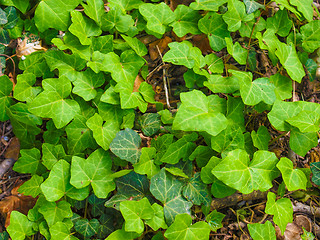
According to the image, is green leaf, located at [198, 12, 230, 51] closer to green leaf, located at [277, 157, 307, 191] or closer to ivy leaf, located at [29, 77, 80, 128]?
green leaf, located at [277, 157, 307, 191]

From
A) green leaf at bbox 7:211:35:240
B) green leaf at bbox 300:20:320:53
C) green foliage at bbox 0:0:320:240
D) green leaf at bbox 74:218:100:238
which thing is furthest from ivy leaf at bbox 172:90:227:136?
green leaf at bbox 7:211:35:240

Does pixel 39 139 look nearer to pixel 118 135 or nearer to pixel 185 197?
pixel 118 135

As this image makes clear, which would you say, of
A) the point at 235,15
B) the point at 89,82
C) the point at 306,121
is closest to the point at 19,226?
the point at 89,82

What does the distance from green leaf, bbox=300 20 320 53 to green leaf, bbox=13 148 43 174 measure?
194 cm

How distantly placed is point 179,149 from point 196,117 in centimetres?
25

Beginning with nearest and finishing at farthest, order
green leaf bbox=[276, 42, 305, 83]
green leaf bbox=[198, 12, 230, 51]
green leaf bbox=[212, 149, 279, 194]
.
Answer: green leaf bbox=[212, 149, 279, 194] < green leaf bbox=[276, 42, 305, 83] < green leaf bbox=[198, 12, 230, 51]

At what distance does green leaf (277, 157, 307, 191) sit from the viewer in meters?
1.42

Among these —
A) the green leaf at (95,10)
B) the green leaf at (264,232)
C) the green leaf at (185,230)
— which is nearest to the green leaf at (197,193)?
the green leaf at (185,230)

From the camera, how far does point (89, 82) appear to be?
1.69 meters

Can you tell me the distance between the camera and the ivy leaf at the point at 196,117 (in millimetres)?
1378

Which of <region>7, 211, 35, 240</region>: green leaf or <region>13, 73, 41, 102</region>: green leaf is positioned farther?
<region>13, 73, 41, 102</region>: green leaf

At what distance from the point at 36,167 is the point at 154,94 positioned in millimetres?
911

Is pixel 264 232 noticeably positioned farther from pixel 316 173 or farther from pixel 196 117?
pixel 196 117

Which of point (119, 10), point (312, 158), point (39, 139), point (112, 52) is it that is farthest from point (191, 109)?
point (39, 139)
